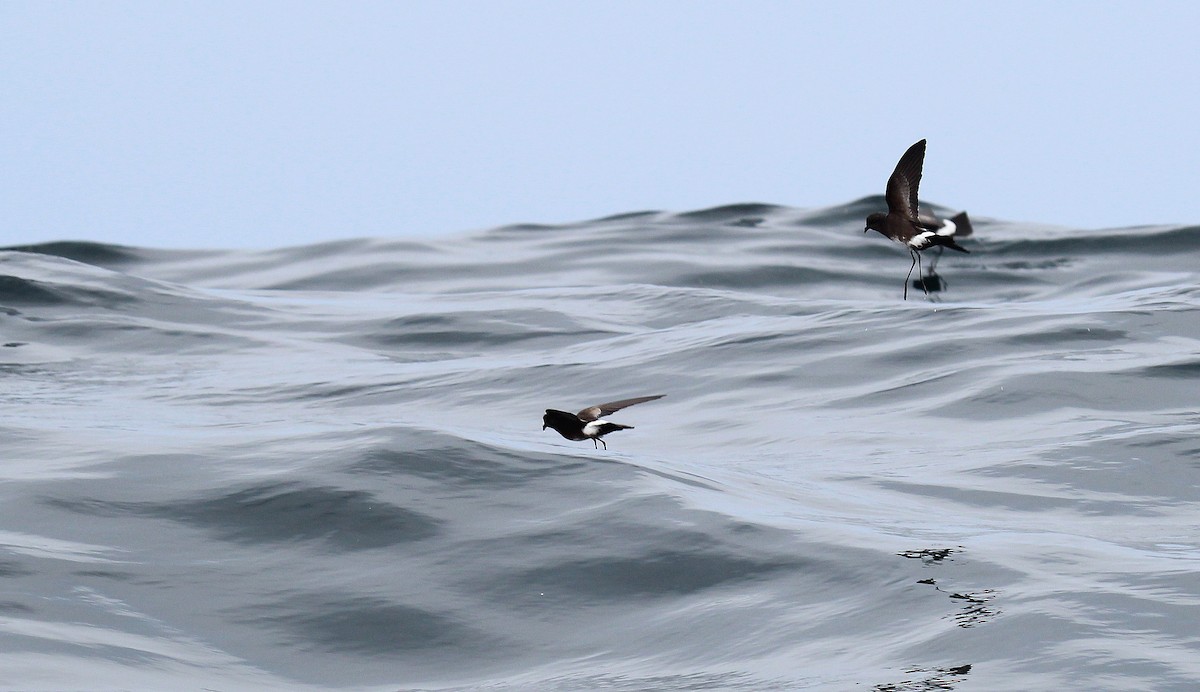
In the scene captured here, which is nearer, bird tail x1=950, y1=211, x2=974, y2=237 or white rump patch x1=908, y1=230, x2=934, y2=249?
white rump patch x1=908, y1=230, x2=934, y2=249

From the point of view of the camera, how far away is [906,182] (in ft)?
37.3

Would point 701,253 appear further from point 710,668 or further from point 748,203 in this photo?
point 710,668

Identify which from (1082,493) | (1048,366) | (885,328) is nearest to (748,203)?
(885,328)

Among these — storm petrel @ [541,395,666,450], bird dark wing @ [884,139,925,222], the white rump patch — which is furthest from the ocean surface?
bird dark wing @ [884,139,925,222]

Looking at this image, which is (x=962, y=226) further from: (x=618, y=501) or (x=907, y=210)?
(x=618, y=501)

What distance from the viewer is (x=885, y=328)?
51.6ft

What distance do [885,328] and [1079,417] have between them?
4.66 metres

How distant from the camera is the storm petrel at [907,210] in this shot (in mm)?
11188

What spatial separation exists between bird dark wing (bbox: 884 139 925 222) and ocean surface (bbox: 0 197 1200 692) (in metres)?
1.65

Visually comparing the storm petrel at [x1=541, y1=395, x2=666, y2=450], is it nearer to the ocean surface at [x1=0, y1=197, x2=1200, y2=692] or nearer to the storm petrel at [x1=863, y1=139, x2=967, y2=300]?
the ocean surface at [x1=0, y1=197, x2=1200, y2=692]

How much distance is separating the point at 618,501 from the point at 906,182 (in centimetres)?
404

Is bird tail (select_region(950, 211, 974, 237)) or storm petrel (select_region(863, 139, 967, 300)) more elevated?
storm petrel (select_region(863, 139, 967, 300))

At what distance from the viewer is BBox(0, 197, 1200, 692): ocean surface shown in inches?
253

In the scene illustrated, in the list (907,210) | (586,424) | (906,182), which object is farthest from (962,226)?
(586,424)
